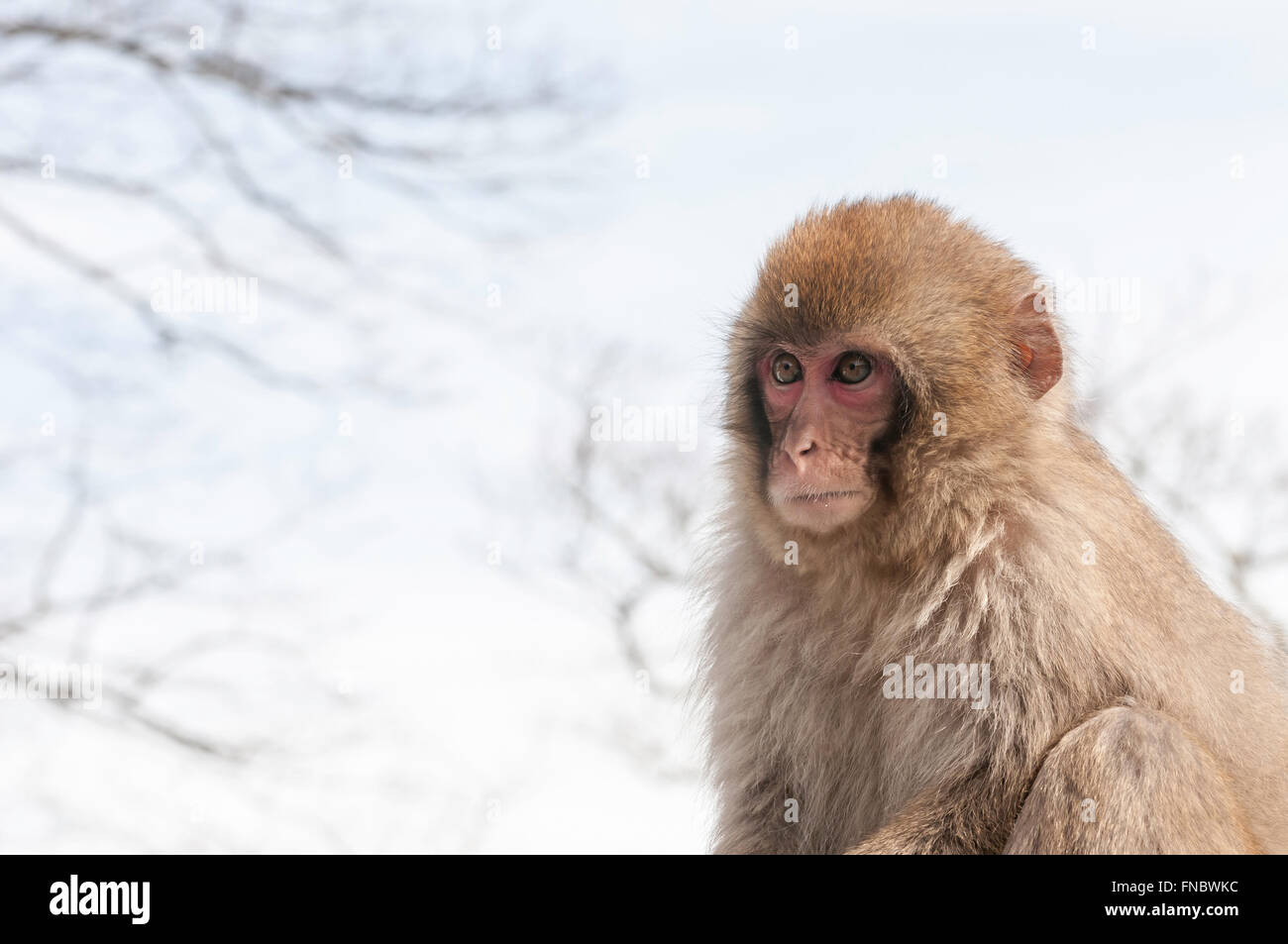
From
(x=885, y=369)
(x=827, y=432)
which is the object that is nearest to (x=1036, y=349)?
(x=885, y=369)

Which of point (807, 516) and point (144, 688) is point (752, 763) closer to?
point (807, 516)

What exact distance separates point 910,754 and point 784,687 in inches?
17.5

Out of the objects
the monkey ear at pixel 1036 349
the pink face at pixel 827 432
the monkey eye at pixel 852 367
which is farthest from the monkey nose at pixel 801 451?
the monkey ear at pixel 1036 349

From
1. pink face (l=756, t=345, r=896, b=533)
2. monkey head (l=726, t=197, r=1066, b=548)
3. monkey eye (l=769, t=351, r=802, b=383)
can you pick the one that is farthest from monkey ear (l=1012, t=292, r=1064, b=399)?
monkey eye (l=769, t=351, r=802, b=383)

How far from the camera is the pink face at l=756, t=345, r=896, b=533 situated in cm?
312

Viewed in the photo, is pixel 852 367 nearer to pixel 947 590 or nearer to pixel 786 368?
pixel 786 368

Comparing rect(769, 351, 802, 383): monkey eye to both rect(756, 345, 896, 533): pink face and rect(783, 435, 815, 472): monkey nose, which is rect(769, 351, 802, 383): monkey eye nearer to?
rect(756, 345, 896, 533): pink face

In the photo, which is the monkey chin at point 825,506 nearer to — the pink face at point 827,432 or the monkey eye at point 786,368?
the pink face at point 827,432

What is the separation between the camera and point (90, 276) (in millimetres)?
7312

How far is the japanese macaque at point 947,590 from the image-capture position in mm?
2984

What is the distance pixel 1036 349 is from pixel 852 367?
0.52 m
